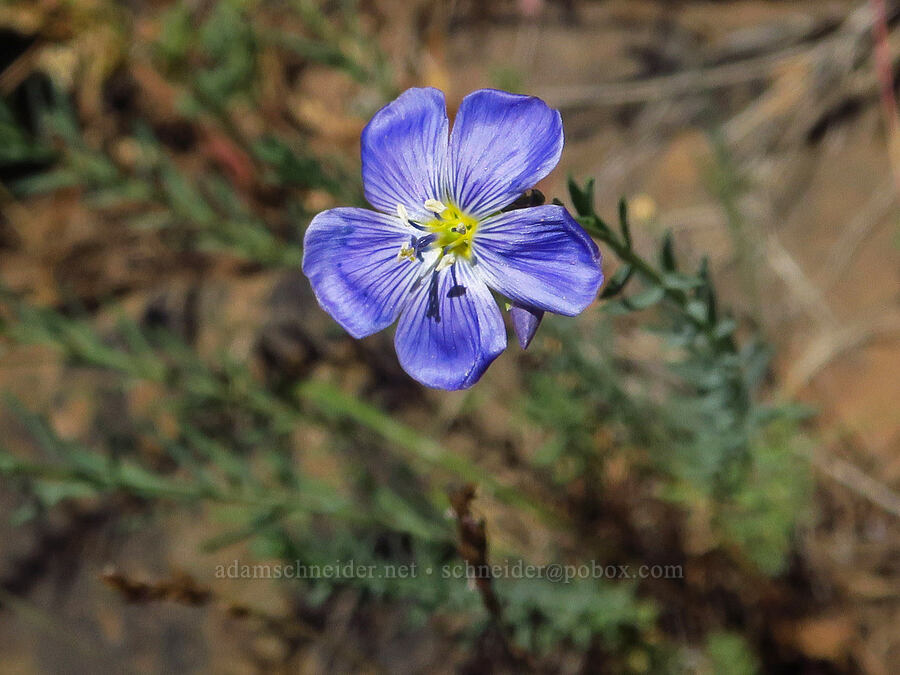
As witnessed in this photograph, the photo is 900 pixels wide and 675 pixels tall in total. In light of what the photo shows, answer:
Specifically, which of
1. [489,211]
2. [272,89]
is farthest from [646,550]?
[272,89]

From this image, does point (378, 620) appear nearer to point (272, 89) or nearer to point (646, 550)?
point (646, 550)

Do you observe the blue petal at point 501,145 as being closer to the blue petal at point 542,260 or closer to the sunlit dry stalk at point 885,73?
the blue petal at point 542,260

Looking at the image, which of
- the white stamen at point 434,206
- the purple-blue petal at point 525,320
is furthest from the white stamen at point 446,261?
the purple-blue petal at point 525,320

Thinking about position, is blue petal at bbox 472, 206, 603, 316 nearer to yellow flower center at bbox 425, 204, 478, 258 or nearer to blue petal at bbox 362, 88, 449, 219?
yellow flower center at bbox 425, 204, 478, 258

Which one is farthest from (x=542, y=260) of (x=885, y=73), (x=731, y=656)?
(x=885, y=73)

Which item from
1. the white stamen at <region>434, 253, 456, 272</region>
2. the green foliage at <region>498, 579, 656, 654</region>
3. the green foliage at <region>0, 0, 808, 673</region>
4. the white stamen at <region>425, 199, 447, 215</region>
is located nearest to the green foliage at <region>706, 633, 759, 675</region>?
the green foliage at <region>0, 0, 808, 673</region>
